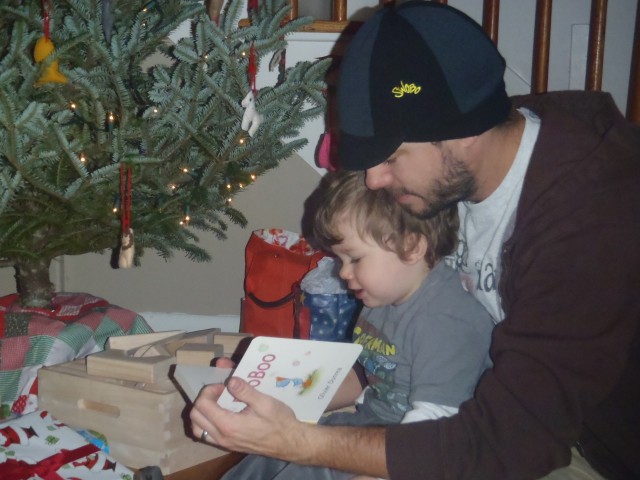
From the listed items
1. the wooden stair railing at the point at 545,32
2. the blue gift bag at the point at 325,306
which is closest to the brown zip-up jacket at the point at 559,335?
the blue gift bag at the point at 325,306

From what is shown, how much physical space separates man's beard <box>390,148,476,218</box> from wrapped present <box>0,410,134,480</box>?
0.80 metres

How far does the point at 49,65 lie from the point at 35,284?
64 centimetres

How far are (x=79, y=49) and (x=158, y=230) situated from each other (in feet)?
1.63

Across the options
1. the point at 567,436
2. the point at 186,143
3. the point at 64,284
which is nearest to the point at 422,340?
the point at 567,436

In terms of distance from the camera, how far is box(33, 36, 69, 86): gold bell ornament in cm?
160

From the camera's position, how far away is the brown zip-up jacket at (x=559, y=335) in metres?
1.02

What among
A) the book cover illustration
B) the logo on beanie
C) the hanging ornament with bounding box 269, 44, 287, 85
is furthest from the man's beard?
the hanging ornament with bounding box 269, 44, 287, 85

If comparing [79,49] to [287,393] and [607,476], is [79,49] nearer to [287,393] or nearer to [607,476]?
[287,393]

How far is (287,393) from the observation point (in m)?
1.18

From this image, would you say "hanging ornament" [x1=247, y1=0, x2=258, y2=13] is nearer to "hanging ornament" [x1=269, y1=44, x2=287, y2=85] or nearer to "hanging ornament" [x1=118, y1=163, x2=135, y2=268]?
"hanging ornament" [x1=269, y1=44, x2=287, y2=85]

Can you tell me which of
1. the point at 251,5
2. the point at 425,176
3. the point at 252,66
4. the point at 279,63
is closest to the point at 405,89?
the point at 425,176

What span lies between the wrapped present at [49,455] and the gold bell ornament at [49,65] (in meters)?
0.74

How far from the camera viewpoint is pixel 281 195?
2422 millimetres

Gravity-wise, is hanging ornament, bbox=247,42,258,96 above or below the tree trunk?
above
